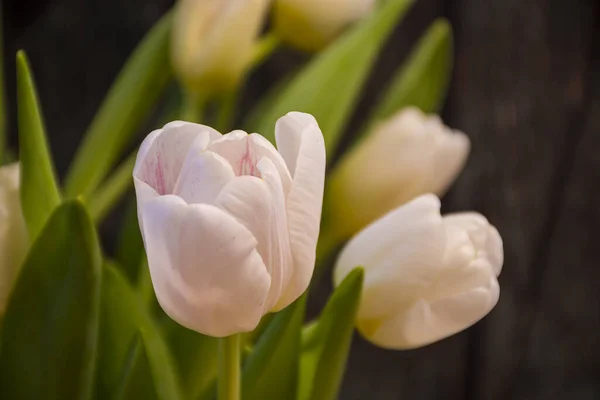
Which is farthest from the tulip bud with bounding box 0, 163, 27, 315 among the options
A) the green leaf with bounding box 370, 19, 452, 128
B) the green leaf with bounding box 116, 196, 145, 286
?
the green leaf with bounding box 370, 19, 452, 128

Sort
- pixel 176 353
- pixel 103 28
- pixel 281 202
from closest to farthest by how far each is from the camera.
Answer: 1. pixel 281 202
2. pixel 176 353
3. pixel 103 28

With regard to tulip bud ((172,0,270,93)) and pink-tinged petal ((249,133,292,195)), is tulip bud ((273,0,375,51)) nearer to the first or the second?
tulip bud ((172,0,270,93))

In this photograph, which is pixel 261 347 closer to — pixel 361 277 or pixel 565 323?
pixel 361 277

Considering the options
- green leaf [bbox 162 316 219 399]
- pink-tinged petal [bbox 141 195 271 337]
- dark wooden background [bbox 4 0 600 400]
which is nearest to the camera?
pink-tinged petal [bbox 141 195 271 337]

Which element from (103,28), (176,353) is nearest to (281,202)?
(176,353)

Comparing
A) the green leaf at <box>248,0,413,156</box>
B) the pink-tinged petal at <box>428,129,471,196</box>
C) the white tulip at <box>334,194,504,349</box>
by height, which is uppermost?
the green leaf at <box>248,0,413,156</box>

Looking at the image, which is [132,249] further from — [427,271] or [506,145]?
[506,145]

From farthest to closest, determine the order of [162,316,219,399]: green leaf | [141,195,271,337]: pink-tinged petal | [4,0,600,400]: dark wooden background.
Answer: [4,0,600,400]: dark wooden background
[162,316,219,399]: green leaf
[141,195,271,337]: pink-tinged petal
